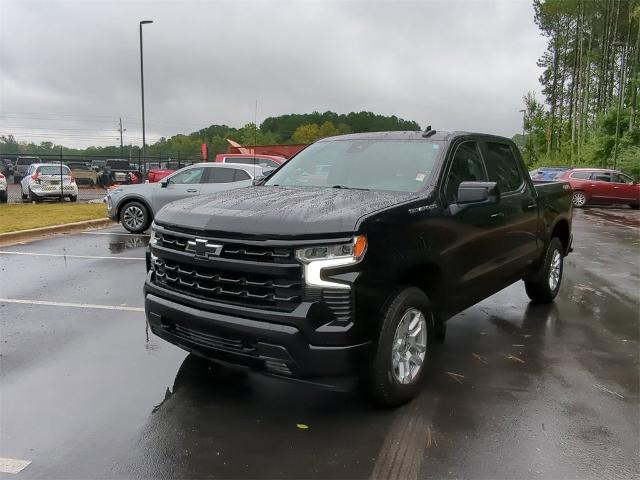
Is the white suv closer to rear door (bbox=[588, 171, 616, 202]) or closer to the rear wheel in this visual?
the rear wheel

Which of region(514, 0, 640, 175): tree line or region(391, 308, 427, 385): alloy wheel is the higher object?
region(514, 0, 640, 175): tree line

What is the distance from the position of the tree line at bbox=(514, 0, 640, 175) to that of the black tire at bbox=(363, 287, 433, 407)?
101ft

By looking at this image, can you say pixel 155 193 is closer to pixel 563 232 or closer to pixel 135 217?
pixel 135 217

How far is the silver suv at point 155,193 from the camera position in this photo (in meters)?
12.3

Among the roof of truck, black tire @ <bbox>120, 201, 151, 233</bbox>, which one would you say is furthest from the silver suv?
the roof of truck

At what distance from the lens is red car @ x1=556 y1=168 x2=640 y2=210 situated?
2356 cm

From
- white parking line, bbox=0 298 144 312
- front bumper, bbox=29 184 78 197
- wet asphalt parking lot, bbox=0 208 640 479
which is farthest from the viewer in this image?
front bumper, bbox=29 184 78 197

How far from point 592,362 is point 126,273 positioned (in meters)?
6.19

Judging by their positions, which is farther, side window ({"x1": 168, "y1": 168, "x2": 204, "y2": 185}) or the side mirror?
side window ({"x1": 168, "y1": 168, "x2": 204, "y2": 185})

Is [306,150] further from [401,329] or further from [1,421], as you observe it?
[1,421]

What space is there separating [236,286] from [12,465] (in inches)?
62.0

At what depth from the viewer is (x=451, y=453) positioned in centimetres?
322

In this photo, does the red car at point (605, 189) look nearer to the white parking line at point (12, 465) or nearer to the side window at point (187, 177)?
the side window at point (187, 177)

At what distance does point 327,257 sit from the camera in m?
3.28
